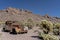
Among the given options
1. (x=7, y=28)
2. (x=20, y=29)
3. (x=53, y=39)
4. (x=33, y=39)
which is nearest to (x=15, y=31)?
(x=20, y=29)

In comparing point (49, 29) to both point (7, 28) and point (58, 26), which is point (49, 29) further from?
point (7, 28)

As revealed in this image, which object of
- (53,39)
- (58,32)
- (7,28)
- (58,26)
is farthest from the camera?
(7,28)

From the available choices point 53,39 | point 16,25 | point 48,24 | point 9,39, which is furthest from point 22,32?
point 53,39

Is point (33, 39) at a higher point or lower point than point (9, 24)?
lower

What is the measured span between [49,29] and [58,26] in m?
1.72

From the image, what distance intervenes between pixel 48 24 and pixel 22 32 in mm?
3718

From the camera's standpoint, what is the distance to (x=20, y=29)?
854 inches

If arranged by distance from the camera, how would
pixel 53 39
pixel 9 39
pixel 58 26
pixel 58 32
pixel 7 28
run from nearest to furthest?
pixel 53 39 < pixel 9 39 < pixel 58 32 < pixel 58 26 < pixel 7 28

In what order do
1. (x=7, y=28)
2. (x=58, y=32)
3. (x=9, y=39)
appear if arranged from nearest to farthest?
(x=9, y=39), (x=58, y=32), (x=7, y=28)

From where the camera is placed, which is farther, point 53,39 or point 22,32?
point 22,32

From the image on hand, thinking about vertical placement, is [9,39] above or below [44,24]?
below

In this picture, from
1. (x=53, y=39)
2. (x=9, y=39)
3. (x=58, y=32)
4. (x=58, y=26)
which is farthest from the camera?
(x=58, y=26)

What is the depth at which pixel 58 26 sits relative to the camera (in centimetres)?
2259

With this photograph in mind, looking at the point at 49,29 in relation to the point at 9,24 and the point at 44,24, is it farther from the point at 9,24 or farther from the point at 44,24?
the point at 9,24
